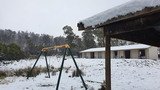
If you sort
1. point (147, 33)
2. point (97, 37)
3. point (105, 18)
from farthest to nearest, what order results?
point (97, 37) < point (147, 33) < point (105, 18)

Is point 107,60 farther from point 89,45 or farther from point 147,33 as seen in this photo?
point 89,45

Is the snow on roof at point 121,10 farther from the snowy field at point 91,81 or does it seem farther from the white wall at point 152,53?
the white wall at point 152,53

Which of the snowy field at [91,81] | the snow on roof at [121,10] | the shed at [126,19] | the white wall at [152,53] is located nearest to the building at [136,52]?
the white wall at [152,53]

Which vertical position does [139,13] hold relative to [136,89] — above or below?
above

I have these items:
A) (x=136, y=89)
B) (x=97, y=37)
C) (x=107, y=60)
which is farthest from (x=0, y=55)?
(x=97, y=37)

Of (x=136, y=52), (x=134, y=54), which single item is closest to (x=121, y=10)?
(x=136, y=52)

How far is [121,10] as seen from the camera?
5766 mm

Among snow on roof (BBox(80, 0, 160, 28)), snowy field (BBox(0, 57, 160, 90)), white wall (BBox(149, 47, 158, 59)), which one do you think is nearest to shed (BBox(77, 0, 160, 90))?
snow on roof (BBox(80, 0, 160, 28))

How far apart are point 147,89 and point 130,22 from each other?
5.48 meters

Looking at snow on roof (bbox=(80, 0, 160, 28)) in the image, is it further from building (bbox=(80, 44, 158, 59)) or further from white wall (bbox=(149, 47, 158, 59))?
white wall (bbox=(149, 47, 158, 59))

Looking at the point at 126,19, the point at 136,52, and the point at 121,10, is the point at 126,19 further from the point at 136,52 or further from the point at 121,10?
the point at 136,52

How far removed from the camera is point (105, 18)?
6.18 meters

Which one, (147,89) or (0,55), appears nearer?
(147,89)

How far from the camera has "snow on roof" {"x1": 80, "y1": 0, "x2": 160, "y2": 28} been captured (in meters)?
5.25
